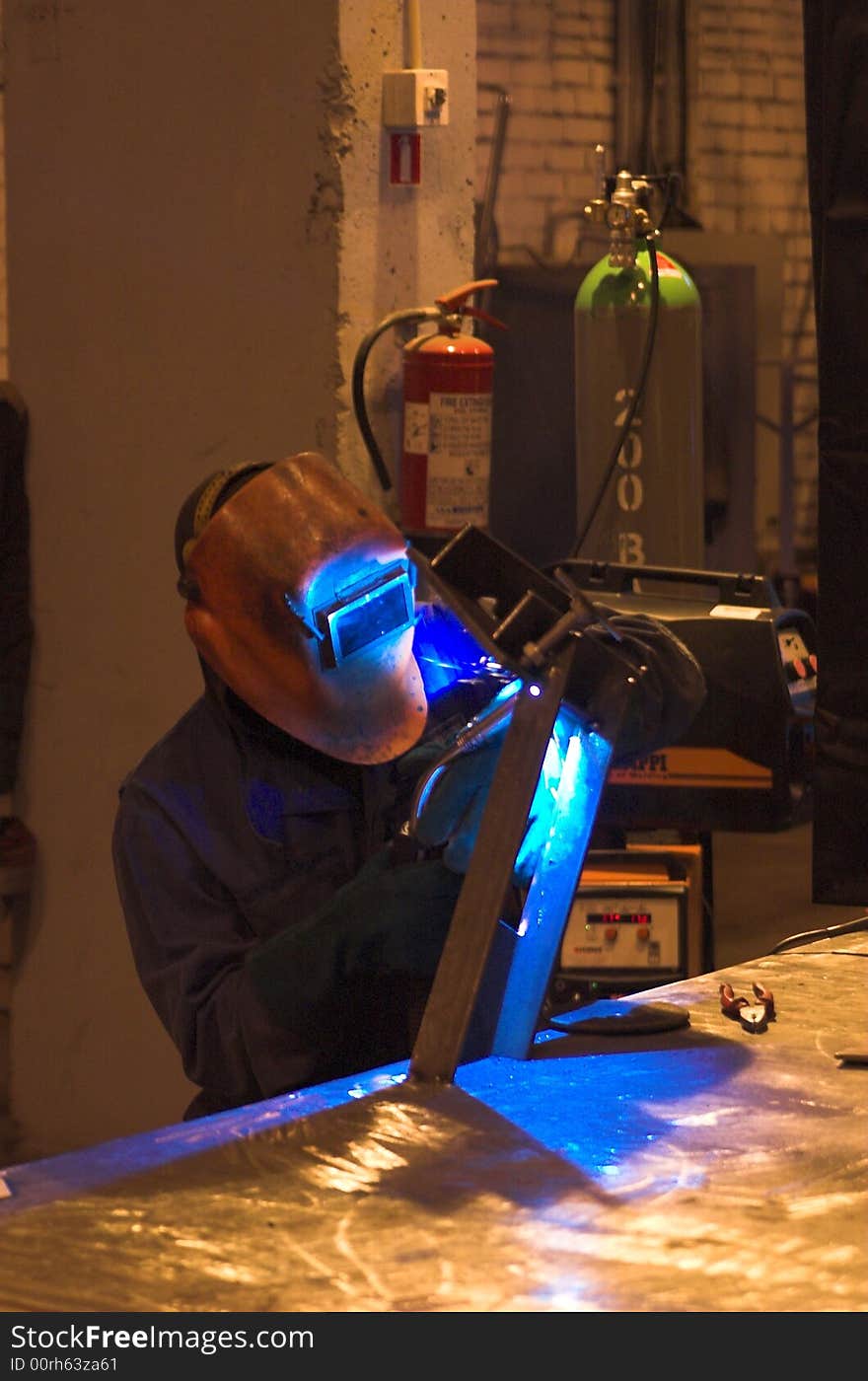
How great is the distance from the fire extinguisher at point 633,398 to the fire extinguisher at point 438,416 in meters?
0.63

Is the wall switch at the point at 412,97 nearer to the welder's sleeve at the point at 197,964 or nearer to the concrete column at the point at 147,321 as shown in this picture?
the concrete column at the point at 147,321

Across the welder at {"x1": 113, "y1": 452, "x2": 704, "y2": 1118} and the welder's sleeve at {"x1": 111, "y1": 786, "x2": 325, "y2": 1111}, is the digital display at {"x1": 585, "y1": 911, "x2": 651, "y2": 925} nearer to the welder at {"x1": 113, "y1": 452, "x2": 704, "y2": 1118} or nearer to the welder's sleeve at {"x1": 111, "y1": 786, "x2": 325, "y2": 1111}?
the welder at {"x1": 113, "y1": 452, "x2": 704, "y2": 1118}

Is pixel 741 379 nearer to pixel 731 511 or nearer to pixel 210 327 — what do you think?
pixel 731 511

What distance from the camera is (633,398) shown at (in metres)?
3.68

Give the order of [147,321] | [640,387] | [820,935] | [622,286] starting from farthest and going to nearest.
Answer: [622,286], [640,387], [147,321], [820,935]

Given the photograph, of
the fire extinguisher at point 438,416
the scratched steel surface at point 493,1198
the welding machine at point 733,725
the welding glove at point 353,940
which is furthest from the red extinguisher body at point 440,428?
the scratched steel surface at point 493,1198

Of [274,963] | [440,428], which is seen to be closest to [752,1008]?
[274,963]

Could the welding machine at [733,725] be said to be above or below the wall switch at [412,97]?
below

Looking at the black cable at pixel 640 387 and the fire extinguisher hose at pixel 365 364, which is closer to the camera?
the fire extinguisher hose at pixel 365 364

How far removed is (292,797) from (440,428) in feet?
4.29

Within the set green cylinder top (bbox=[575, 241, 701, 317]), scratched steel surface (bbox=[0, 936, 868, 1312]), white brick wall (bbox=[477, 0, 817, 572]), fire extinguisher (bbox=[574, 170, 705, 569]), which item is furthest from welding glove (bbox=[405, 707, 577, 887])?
white brick wall (bbox=[477, 0, 817, 572])

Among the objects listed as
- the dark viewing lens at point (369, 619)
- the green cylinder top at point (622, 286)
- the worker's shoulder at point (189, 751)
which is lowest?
the worker's shoulder at point (189, 751)

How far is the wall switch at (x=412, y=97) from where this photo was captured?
9.81 ft

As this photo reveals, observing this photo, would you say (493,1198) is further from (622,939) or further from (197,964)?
(622,939)
